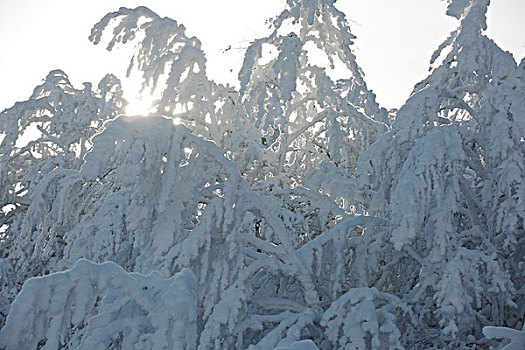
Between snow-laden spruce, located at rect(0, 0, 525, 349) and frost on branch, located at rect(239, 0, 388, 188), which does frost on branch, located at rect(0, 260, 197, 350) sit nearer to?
snow-laden spruce, located at rect(0, 0, 525, 349)

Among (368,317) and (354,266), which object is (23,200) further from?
(368,317)

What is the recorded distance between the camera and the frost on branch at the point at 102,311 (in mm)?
1996

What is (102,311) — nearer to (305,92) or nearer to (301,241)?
(301,241)

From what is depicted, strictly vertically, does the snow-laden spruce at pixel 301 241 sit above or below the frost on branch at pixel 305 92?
below

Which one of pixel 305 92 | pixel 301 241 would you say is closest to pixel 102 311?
pixel 301 241

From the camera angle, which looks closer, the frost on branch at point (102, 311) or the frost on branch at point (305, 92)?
the frost on branch at point (102, 311)

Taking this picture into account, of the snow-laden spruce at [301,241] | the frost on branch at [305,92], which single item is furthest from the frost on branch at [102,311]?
the frost on branch at [305,92]

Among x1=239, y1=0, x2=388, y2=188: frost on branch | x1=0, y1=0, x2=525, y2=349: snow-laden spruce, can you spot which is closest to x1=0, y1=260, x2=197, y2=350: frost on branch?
x1=0, y1=0, x2=525, y2=349: snow-laden spruce

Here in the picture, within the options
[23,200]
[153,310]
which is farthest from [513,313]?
[23,200]

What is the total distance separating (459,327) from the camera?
3396 mm

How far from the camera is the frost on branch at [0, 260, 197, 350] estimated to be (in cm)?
200

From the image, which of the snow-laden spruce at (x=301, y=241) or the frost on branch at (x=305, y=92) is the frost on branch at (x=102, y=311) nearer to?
the snow-laden spruce at (x=301, y=241)

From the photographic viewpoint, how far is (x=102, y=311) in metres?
2.29

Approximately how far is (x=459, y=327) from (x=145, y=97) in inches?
178
